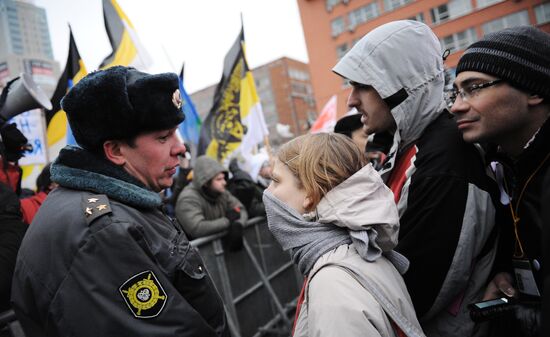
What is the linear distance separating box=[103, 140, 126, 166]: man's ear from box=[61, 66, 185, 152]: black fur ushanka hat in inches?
1.0

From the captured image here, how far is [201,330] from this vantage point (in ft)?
4.70

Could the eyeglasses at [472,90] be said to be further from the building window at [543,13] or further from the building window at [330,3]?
the building window at [330,3]

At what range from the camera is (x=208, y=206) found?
4719 mm

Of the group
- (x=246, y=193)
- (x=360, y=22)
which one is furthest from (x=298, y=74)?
(x=246, y=193)

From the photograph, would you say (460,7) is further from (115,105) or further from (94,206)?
(94,206)

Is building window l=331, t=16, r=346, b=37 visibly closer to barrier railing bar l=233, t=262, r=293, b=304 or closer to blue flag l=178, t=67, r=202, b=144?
blue flag l=178, t=67, r=202, b=144

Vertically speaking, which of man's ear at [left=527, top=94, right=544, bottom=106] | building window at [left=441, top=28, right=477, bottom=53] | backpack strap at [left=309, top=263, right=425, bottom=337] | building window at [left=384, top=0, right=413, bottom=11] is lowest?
building window at [left=441, top=28, right=477, bottom=53]

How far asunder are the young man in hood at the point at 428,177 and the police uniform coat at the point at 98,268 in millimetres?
1038

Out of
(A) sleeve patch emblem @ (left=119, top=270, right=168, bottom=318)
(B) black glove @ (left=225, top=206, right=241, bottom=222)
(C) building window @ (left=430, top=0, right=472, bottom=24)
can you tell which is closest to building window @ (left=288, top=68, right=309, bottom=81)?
(C) building window @ (left=430, top=0, right=472, bottom=24)

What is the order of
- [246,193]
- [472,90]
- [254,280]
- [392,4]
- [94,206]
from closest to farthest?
[94,206]
[472,90]
[254,280]
[246,193]
[392,4]

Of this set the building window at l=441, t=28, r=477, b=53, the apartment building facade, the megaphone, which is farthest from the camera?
the building window at l=441, t=28, r=477, b=53

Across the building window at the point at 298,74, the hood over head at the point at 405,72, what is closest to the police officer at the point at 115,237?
the hood over head at the point at 405,72

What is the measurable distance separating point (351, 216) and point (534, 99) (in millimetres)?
1006

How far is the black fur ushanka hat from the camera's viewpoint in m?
1.52
